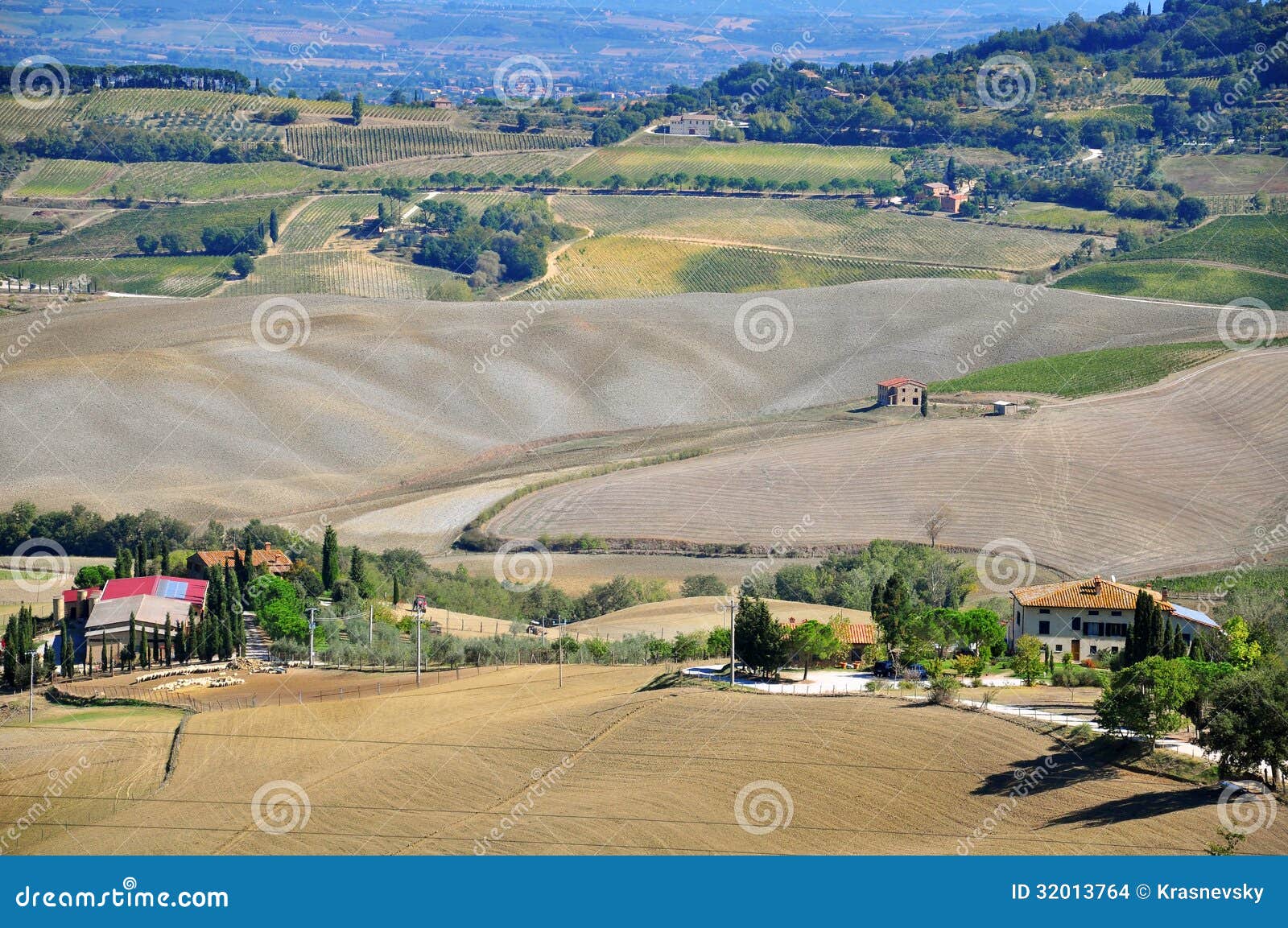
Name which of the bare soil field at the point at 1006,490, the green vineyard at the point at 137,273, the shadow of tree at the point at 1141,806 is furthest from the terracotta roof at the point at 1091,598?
the green vineyard at the point at 137,273

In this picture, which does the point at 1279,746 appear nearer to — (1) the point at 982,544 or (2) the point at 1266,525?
(1) the point at 982,544

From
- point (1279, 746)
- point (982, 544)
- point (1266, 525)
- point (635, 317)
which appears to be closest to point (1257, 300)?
point (635, 317)

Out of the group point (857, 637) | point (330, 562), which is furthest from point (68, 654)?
point (857, 637)

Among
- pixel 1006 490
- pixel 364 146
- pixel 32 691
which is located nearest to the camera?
pixel 32 691

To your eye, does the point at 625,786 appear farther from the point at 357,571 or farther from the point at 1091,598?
the point at 357,571

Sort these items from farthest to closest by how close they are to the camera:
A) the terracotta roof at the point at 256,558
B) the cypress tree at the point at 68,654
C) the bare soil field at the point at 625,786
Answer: the terracotta roof at the point at 256,558
the cypress tree at the point at 68,654
the bare soil field at the point at 625,786

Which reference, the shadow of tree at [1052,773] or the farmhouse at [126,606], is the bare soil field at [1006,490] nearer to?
the farmhouse at [126,606]
